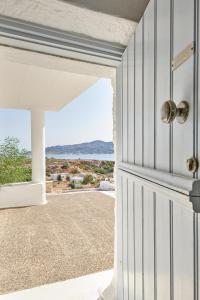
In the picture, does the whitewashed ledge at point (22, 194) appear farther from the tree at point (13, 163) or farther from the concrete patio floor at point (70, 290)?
the concrete patio floor at point (70, 290)

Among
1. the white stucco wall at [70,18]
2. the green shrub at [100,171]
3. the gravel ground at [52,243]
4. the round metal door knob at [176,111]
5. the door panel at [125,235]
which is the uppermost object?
the white stucco wall at [70,18]

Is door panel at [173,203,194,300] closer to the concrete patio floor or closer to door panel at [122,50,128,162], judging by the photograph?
door panel at [122,50,128,162]

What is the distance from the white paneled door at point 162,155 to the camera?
19.4 inches

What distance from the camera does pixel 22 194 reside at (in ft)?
13.2

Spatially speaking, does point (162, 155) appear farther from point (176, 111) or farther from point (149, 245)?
point (149, 245)

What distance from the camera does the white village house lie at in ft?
1.65

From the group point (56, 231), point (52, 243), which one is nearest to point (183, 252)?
point (52, 243)

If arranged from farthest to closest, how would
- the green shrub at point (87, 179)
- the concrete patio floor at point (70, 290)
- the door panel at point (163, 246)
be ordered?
the green shrub at point (87, 179) < the concrete patio floor at point (70, 290) < the door panel at point (163, 246)

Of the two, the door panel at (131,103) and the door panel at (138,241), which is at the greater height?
the door panel at (131,103)

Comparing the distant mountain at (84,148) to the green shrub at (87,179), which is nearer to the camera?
the green shrub at (87,179)

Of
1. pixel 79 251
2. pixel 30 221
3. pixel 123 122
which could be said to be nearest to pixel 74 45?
pixel 123 122

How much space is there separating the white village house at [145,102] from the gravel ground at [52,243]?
33 centimetres

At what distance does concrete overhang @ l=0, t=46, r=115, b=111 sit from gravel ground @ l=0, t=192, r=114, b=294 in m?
1.66

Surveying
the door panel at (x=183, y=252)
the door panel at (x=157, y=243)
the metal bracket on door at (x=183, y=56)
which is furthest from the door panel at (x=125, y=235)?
the metal bracket on door at (x=183, y=56)
